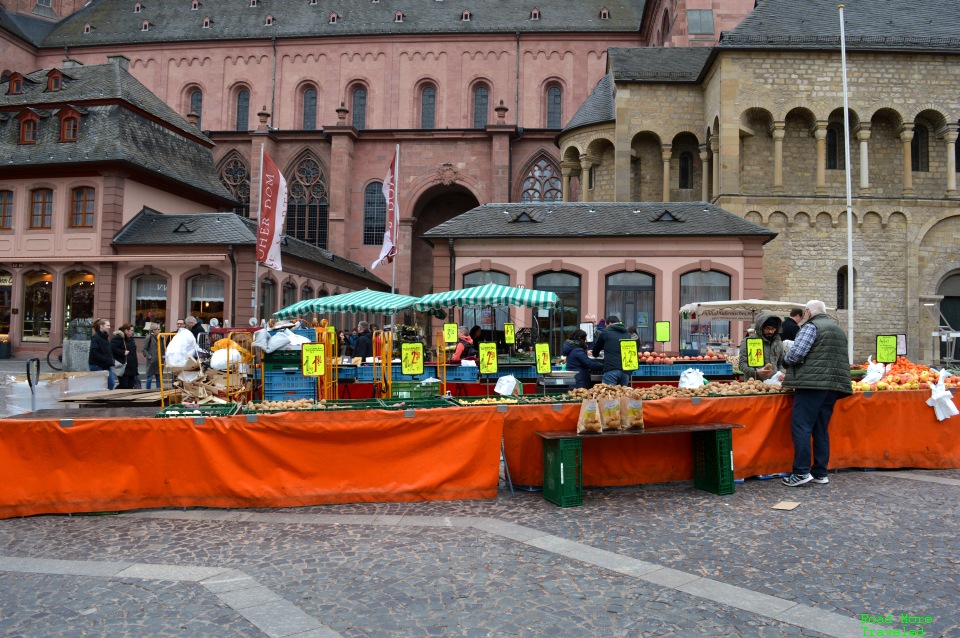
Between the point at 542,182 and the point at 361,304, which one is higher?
the point at 542,182

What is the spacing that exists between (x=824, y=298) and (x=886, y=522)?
2021 cm

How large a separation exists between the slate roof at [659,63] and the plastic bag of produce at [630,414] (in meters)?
23.1

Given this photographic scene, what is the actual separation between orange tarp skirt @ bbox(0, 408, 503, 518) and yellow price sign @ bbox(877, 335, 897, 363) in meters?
6.17

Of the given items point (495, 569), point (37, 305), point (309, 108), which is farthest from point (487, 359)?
point (309, 108)

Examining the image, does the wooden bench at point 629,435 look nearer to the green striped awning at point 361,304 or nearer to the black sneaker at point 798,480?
the black sneaker at point 798,480

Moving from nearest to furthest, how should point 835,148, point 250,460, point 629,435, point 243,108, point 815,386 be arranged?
point 250,460 → point 629,435 → point 815,386 → point 835,148 → point 243,108

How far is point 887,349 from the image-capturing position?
979 centimetres

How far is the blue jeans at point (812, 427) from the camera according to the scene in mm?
7430

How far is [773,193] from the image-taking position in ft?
80.8

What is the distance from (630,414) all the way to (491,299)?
686cm

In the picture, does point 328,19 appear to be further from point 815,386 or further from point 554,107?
point 815,386

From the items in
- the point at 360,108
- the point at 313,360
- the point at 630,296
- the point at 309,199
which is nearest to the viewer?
the point at 313,360

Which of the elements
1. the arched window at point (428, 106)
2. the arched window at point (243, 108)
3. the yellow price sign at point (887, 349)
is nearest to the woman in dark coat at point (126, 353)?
the yellow price sign at point (887, 349)

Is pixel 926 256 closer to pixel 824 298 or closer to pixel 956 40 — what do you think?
pixel 824 298
